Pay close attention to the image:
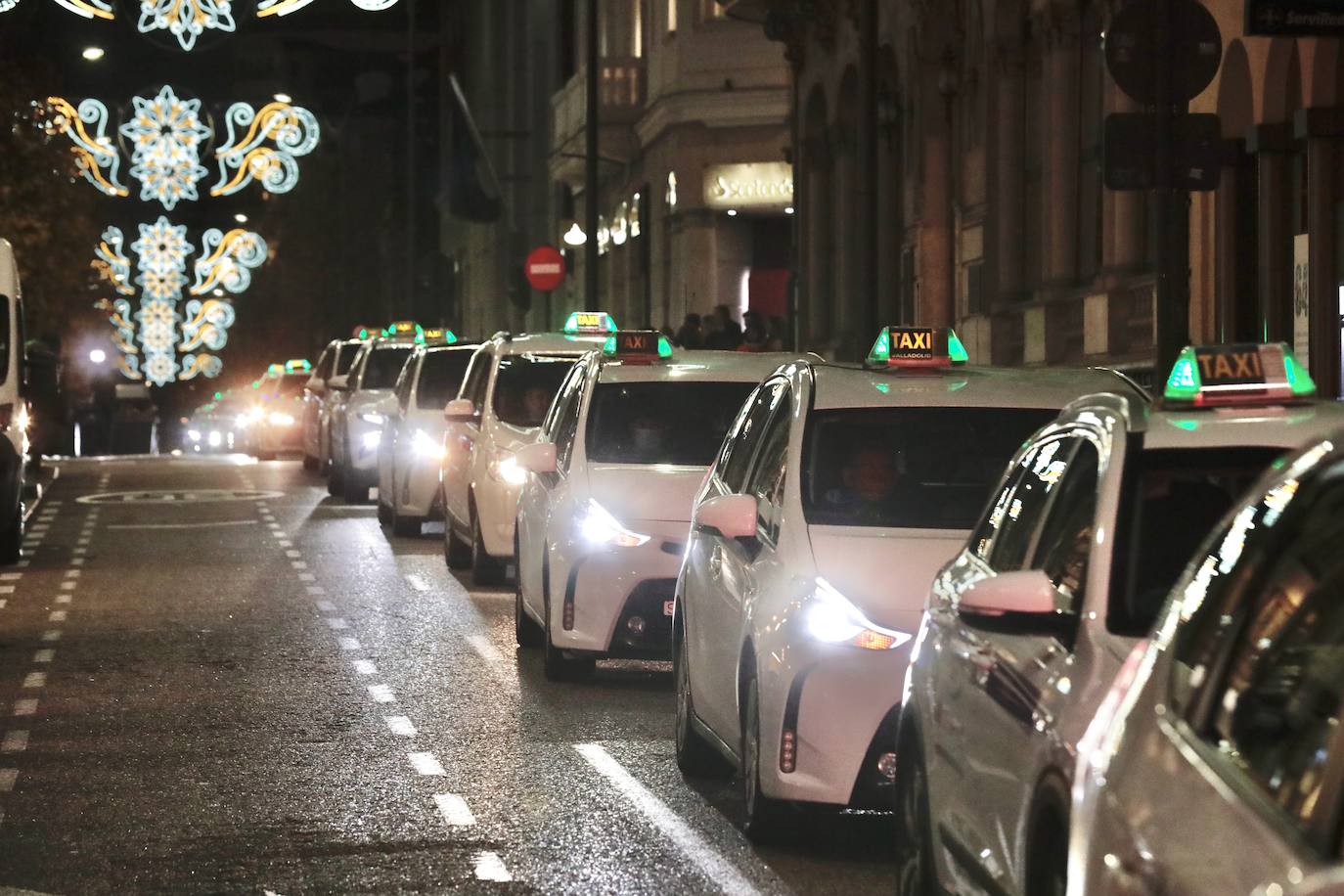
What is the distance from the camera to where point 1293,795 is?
3.59 m

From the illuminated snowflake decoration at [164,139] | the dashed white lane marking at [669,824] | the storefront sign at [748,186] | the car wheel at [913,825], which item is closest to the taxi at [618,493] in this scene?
the dashed white lane marking at [669,824]

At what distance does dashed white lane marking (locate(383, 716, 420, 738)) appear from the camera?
11.8 metres

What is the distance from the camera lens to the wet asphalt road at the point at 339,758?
333 inches

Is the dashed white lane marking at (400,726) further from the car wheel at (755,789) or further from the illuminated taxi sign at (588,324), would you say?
the illuminated taxi sign at (588,324)

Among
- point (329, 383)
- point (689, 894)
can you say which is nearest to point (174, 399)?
point (329, 383)

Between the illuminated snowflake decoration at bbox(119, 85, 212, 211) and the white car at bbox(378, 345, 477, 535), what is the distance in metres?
30.0

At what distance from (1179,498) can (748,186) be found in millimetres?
38570

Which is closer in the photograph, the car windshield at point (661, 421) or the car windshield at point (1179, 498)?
the car windshield at point (1179, 498)

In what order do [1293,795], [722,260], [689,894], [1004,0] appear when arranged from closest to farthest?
[1293,795] < [689,894] < [1004,0] < [722,260]

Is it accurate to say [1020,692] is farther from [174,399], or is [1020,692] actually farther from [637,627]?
[174,399]

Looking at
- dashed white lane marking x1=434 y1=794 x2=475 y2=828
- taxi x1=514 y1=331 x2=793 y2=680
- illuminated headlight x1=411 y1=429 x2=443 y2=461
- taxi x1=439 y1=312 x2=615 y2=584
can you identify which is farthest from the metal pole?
dashed white lane marking x1=434 y1=794 x2=475 y2=828

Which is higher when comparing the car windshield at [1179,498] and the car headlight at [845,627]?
the car windshield at [1179,498]

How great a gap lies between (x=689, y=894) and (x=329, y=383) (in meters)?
26.1

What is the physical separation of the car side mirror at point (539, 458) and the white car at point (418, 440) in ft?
31.2
